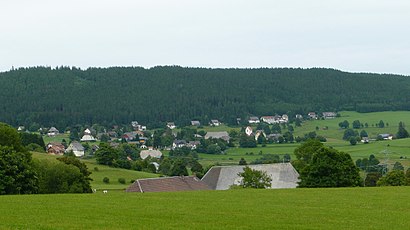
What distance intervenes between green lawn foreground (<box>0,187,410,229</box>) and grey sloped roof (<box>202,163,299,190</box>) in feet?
128

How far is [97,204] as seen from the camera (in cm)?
3469

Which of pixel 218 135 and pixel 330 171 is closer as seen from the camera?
pixel 330 171

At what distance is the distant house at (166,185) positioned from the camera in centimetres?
7200

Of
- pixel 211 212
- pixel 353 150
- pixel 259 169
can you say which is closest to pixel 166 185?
pixel 259 169

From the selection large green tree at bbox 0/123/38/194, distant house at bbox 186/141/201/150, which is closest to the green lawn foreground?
large green tree at bbox 0/123/38/194

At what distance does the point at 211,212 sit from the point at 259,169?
51.6 metres

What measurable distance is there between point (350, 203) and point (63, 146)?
5437 inches

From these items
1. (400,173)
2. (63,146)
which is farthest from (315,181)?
(63,146)

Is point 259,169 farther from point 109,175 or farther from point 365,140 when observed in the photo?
point 365,140

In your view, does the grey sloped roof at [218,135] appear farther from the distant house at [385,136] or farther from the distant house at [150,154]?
the distant house at [385,136]

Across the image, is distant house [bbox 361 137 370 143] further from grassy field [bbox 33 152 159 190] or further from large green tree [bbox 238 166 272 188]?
large green tree [bbox 238 166 272 188]

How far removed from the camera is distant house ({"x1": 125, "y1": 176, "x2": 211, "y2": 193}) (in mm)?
72000

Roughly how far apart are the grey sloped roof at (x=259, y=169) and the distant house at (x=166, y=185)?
5.67ft

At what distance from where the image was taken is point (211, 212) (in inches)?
1227
